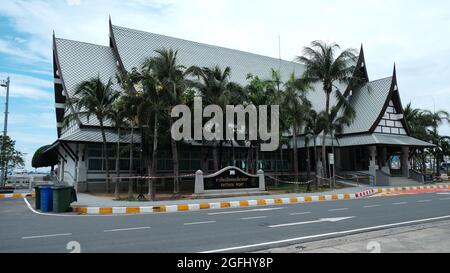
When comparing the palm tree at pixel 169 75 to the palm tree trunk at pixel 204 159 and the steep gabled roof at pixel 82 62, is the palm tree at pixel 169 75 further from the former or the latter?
the palm tree trunk at pixel 204 159

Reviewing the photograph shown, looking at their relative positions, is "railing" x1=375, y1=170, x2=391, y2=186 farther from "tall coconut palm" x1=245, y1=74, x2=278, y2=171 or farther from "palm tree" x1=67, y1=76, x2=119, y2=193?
"palm tree" x1=67, y1=76, x2=119, y2=193

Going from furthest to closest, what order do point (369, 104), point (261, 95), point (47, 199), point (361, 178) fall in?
1. point (369, 104)
2. point (361, 178)
3. point (261, 95)
4. point (47, 199)

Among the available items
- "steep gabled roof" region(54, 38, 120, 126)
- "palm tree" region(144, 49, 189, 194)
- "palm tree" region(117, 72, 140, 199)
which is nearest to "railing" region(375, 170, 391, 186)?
"palm tree" region(144, 49, 189, 194)

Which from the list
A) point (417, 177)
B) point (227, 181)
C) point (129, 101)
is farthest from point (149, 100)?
point (417, 177)

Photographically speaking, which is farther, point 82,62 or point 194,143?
point 82,62

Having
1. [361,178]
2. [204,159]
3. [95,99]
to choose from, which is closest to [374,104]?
[361,178]

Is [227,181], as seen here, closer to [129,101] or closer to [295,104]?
[129,101]

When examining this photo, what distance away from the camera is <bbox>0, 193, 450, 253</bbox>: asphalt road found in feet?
27.4

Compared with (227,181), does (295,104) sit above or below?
above

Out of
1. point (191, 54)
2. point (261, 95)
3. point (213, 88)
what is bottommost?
point (261, 95)

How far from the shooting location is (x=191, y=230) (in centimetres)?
1055

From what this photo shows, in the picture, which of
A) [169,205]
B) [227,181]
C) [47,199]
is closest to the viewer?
[47,199]

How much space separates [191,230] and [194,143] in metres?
19.5

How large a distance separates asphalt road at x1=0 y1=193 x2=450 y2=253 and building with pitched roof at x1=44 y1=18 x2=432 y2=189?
43.9 feet
